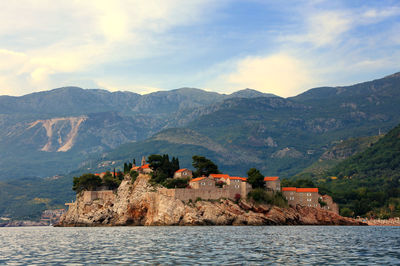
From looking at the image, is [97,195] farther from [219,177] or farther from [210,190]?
[210,190]

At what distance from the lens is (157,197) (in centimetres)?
16850

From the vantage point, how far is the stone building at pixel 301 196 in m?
185

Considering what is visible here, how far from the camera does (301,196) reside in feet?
618

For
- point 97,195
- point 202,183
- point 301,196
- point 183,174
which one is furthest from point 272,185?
point 97,195

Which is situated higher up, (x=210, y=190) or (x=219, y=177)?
(x=219, y=177)

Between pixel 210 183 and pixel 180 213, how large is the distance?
1524cm

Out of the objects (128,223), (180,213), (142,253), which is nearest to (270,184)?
(180,213)

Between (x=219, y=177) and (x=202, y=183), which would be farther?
(x=219, y=177)

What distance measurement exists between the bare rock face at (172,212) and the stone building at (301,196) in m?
2.41

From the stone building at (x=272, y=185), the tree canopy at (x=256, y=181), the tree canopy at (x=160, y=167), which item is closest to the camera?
the tree canopy at (x=256, y=181)

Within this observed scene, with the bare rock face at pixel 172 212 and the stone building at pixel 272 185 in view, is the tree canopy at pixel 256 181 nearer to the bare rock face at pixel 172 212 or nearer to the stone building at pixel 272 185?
the stone building at pixel 272 185

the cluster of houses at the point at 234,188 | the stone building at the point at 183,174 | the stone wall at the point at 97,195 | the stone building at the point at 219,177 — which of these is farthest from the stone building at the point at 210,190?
the stone wall at the point at 97,195

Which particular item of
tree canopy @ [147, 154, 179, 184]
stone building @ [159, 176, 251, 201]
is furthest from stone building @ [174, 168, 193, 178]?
stone building @ [159, 176, 251, 201]

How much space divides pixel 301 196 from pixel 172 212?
50.0 meters
